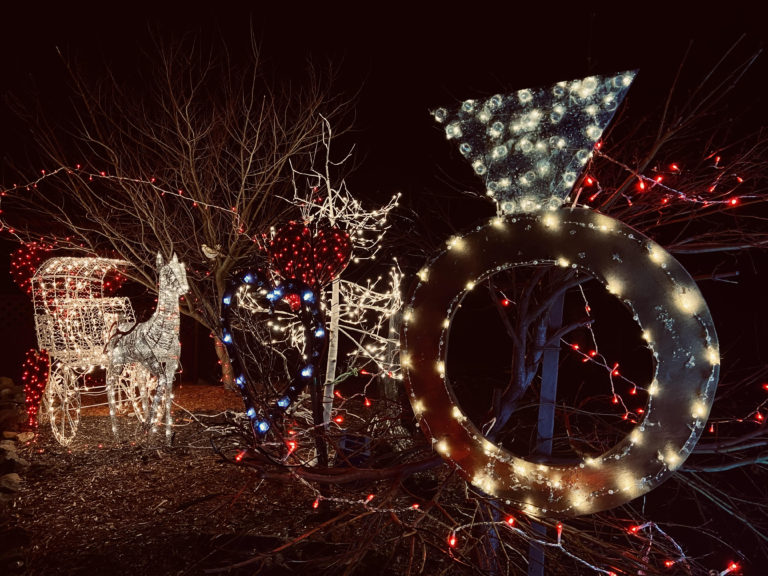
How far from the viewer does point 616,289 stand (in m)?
1.76

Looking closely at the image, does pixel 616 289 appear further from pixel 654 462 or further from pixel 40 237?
pixel 40 237

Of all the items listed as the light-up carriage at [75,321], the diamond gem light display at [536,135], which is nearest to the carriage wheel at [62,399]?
the light-up carriage at [75,321]

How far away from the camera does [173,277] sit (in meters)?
5.90

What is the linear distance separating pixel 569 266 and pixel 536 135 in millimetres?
559

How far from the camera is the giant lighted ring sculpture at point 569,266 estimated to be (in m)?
1.68

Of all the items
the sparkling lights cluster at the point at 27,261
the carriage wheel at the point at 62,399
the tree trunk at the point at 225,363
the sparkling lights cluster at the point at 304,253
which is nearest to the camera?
the sparkling lights cluster at the point at 304,253

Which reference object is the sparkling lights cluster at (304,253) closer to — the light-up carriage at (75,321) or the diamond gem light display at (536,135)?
the diamond gem light display at (536,135)

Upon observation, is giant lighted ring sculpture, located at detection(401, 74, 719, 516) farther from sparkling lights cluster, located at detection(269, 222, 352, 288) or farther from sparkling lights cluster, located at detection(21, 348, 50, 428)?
sparkling lights cluster, located at detection(21, 348, 50, 428)

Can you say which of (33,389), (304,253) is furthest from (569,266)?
(33,389)

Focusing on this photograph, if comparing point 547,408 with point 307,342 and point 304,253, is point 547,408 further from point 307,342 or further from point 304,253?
point 304,253

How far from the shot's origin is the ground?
386 cm

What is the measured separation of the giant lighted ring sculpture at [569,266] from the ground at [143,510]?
150cm

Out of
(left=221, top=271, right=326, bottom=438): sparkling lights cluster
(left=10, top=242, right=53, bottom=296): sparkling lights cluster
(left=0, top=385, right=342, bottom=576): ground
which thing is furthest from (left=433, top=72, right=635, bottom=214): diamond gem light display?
(left=10, top=242, right=53, bottom=296): sparkling lights cluster

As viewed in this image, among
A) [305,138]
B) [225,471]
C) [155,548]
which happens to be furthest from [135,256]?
[155,548]
